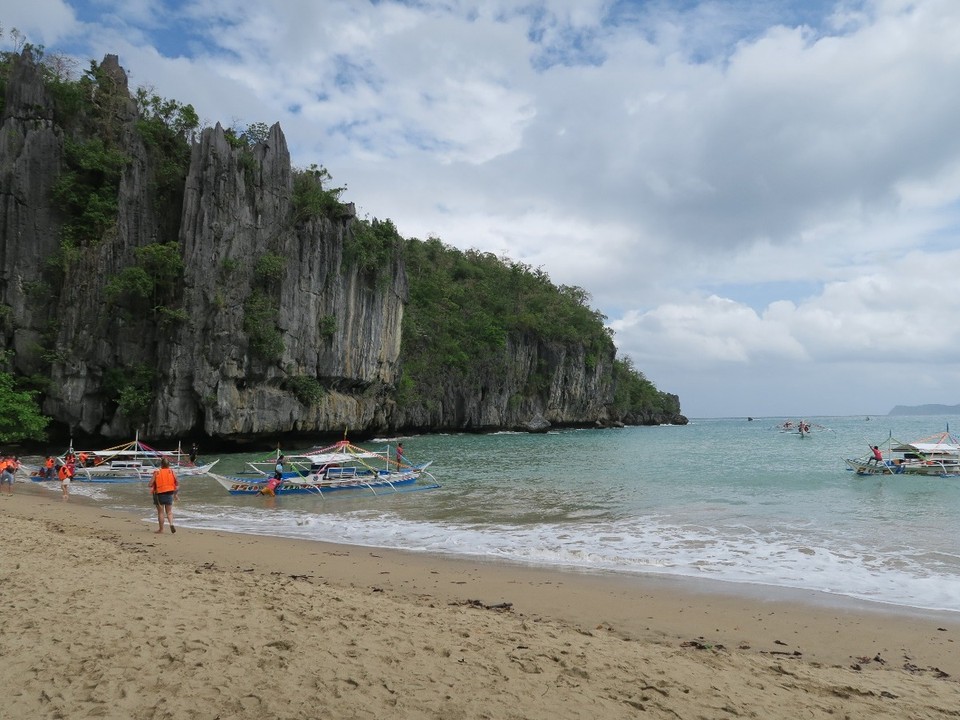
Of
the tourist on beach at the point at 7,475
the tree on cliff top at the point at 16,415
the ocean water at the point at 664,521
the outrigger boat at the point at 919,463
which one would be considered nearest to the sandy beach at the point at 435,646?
the ocean water at the point at 664,521

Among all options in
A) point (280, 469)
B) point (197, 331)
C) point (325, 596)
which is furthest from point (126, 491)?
point (325, 596)

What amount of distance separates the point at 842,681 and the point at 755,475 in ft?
65.0

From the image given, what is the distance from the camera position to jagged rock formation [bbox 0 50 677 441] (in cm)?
2867

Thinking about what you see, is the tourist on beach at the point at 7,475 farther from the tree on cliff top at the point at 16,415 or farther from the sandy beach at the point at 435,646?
the sandy beach at the point at 435,646

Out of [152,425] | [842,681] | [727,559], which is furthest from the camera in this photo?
[152,425]

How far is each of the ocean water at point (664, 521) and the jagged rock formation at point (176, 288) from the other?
25.8ft

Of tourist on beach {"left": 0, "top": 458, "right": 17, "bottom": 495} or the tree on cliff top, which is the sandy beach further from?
the tree on cliff top

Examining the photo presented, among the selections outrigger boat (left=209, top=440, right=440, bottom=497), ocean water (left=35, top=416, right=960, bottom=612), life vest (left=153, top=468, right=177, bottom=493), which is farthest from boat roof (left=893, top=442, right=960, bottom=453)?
life vest (left=153, top=468, right=177, bottom=493)

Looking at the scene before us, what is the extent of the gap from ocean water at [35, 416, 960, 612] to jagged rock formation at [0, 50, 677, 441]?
786 centimetres

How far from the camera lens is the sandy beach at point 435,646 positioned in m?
3.56

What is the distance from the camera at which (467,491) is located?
17.6m

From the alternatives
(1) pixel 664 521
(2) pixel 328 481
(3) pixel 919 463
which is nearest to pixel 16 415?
(2) pixel 328 481

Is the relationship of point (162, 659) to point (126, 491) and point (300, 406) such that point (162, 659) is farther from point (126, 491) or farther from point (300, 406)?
point (300, 406)

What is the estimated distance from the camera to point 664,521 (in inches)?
504
